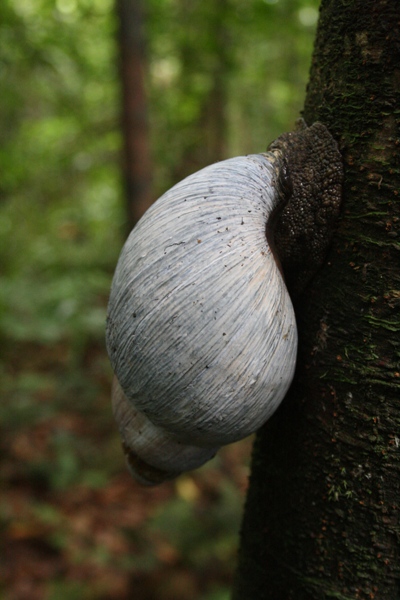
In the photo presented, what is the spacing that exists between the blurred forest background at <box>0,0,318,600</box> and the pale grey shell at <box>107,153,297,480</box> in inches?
88.9

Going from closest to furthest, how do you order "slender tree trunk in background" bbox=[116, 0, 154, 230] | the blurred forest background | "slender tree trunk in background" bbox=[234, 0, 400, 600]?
"slender tree trunk in background" bbox=[234, 0, 400, 600] → the blurred forest background → "slender tree trunk in background" bbox=[116, 0, 154, 230]

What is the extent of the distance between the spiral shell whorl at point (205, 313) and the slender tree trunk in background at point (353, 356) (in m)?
0.08

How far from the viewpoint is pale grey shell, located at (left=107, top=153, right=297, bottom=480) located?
758 millimetres

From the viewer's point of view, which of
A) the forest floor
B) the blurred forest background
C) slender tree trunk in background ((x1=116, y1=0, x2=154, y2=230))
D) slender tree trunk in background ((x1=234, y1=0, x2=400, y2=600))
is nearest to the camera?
slender tree trunk in background ((x1=234, y1=0, x2=400, y2=600))

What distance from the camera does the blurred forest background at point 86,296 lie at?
3100mm

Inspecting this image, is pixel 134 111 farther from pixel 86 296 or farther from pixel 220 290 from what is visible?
pixel 220 290

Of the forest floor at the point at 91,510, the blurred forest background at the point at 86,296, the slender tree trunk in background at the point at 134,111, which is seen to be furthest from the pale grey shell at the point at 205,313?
the slender tree trunk in background at the point at 134,111

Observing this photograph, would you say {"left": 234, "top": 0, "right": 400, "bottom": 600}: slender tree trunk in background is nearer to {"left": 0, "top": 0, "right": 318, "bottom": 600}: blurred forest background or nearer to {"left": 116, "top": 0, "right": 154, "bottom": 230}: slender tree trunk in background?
{"left": 0, "top": 0, "right": 318, "bottom": 600}: blurred forest background

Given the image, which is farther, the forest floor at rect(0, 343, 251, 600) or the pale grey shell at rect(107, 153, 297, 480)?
the forest floor at rect(0, 343, 251, 600)

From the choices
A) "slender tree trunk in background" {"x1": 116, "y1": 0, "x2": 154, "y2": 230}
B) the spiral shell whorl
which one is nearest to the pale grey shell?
the spiral shell whorl

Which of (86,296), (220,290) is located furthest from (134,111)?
(220,290)

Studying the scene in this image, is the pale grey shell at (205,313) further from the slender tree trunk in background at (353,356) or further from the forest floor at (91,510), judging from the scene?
the forest floor at (91,510)

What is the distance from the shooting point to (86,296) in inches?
178

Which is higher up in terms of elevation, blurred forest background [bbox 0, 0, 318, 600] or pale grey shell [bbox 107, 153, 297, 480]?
pale grey shell [bbox 107, 153, 297, 480]
